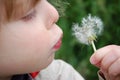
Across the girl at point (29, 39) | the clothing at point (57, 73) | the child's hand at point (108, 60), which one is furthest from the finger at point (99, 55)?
the clothing at point (57, 73)

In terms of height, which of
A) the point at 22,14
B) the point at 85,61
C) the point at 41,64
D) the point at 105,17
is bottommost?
the point at 85,61

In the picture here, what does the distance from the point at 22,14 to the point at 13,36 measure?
6 centimetres

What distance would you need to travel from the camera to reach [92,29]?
1233 millimetres

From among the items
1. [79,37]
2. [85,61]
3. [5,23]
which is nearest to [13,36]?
[5,23]

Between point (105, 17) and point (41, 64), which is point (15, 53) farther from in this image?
point (105, 17)

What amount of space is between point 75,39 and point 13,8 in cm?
111

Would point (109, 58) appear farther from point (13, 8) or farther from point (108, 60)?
point (13, 8)

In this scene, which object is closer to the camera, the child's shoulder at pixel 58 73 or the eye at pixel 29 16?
the eye at pixel 29 16

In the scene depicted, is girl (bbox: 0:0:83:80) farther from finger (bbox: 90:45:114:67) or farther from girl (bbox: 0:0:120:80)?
finger (bbox: 90:45:114:67)

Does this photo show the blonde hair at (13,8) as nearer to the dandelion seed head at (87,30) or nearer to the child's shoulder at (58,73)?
the dandelion seed head at (87,30)

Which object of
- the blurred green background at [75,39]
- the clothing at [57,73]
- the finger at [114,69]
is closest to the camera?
the finger at [114,69]

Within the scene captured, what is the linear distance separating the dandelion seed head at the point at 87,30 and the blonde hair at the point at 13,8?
0.14 m

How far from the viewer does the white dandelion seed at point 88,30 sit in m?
1.19

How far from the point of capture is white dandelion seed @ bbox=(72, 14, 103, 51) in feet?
3.92
